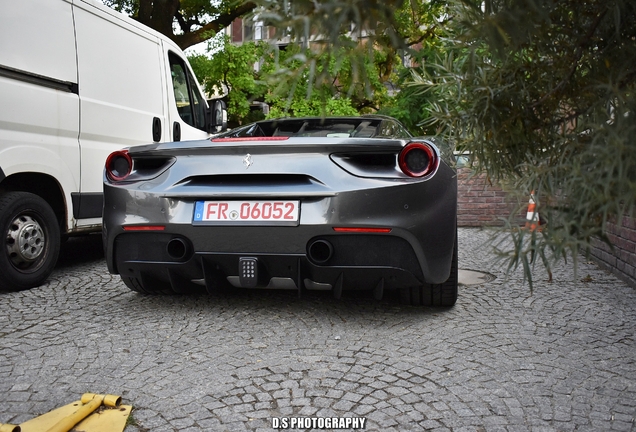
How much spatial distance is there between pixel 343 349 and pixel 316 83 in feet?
6.60

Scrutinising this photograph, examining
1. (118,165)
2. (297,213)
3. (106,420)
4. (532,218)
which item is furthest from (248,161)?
(532,218)

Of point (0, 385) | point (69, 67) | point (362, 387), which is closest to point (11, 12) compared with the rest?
point (69, 67)

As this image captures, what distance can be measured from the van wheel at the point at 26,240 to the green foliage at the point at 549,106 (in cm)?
333

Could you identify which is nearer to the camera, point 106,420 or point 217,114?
point 106,420

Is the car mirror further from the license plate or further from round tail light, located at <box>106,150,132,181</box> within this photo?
the license plate

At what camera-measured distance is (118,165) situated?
3.84 meters

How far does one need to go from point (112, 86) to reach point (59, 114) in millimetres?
882

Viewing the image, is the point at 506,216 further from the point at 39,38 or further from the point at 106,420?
the point at 39,38

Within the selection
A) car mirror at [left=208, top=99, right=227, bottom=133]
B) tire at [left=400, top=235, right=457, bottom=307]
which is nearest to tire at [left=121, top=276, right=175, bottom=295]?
tire at [left=400, top=235, right=457, bottom=307]

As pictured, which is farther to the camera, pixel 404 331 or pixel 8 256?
pixel 8 256

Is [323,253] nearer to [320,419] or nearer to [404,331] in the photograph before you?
[404,331]

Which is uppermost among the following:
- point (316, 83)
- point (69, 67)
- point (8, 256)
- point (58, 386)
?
point (69, 67)

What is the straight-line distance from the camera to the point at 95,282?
5.02 m

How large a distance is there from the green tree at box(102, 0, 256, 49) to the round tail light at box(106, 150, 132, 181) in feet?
36.8
